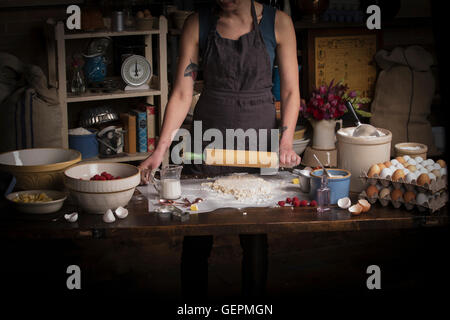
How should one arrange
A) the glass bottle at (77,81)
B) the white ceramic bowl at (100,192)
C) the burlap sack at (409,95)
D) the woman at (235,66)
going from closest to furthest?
the white ceramic bowl at (100,192) → the woman at (235,66) → the glass bottle at (77,81) → the burlap sack at (409,95)

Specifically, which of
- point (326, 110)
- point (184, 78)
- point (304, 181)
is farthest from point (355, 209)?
point (326, 110)

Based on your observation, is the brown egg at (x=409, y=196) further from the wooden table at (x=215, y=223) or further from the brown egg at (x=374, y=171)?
the brown egg at (x=374, y=171)

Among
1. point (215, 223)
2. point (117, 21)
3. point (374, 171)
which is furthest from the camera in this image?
point (117, 21)

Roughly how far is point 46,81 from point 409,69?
2.95m

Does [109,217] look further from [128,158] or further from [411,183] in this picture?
[128,158]

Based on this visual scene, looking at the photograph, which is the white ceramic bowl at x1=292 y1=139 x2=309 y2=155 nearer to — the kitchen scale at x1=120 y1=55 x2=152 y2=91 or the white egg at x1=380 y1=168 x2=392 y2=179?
the kitchen scale at x1=120 y1=55 x2=152 y2=91

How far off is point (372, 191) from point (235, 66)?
40.3 inches

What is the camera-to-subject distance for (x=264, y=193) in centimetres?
269

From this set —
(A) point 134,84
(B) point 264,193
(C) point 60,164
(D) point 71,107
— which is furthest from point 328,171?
(D) point 71,107

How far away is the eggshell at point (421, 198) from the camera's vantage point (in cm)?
240

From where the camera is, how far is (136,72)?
494cm

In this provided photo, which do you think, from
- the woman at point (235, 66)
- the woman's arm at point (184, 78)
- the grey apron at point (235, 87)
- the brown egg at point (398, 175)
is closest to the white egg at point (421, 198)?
the brown egg at point (398, 175)
